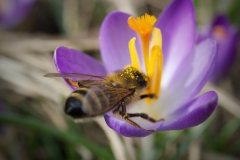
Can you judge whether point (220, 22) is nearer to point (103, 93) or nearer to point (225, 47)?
point (225, 47)

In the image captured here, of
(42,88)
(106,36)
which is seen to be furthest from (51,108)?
(106,36)

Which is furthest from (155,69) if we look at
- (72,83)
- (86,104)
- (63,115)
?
(63,115)

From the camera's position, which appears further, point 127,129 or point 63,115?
point 63,115

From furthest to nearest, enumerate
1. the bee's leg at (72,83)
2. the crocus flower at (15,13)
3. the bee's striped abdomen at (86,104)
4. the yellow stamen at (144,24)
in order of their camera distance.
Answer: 1. the crocus flower at (15,13)
2. the yellow stamen at (144,24)
3. the bee's leg at (72,83)
4. the bee's striped abdomen at (86,104)

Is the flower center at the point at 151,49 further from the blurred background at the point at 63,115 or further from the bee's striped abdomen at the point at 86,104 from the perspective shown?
the bee's striped abdomen at the point at 86,104

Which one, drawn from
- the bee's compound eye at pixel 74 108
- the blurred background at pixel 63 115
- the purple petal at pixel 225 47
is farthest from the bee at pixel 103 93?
the purple petal at pixel 225 47

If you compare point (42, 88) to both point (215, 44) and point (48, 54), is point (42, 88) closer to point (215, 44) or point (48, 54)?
point (48, 54)
